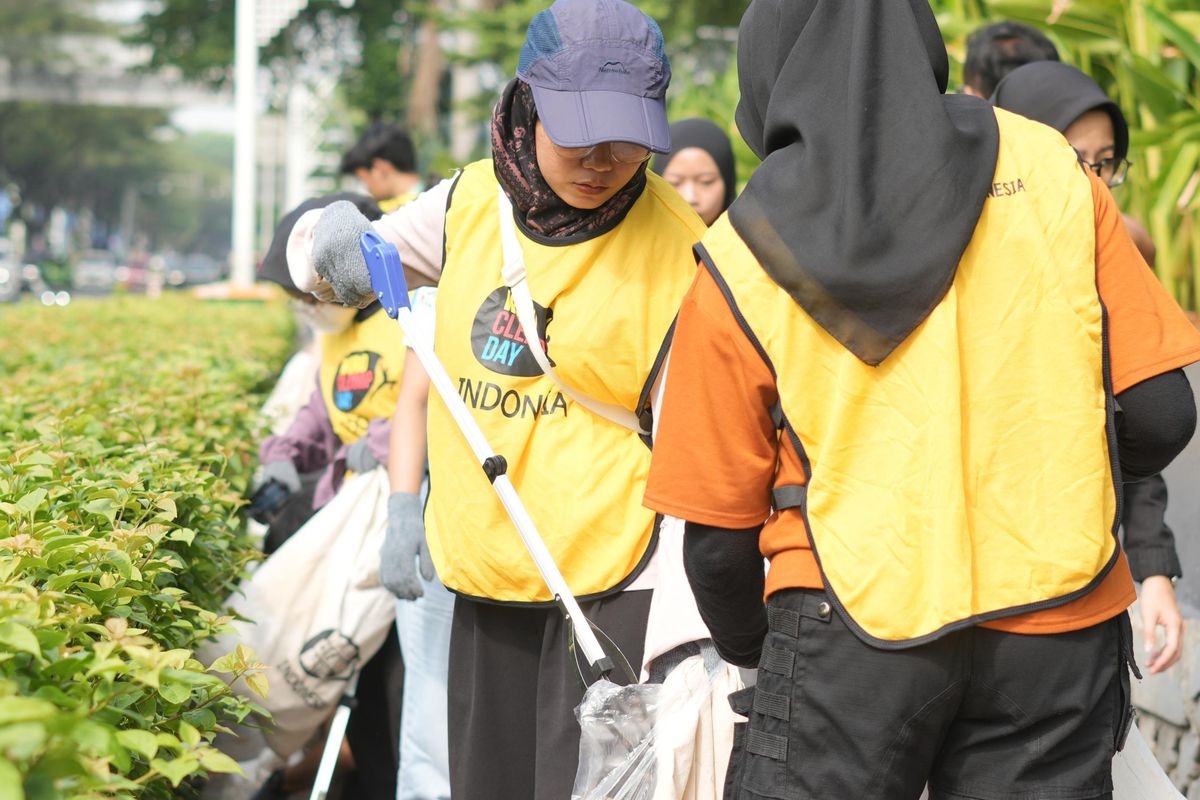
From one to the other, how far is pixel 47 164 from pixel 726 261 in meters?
67.3

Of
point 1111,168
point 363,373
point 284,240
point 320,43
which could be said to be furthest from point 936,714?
point 320,43

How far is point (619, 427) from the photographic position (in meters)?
2.89

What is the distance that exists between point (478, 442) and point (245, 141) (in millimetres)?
15209

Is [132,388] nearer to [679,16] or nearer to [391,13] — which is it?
[679,16]

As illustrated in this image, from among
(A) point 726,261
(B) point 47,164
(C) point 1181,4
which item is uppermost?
(C) point 1181,4

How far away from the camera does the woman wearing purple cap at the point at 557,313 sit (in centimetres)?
279

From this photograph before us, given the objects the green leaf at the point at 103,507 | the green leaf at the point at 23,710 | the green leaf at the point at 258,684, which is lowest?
the green leaf at the point at 258,684

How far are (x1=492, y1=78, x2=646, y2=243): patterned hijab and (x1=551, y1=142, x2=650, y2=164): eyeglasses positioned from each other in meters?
0.11

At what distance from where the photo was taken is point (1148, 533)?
2.88 meters

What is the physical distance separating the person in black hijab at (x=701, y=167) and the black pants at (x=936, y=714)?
276cm

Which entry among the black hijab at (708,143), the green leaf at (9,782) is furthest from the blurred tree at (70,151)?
the green leaf at (9,782)

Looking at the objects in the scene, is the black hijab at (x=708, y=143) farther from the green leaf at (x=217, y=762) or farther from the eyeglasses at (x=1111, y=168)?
the green leaf at (x=217, y=762)

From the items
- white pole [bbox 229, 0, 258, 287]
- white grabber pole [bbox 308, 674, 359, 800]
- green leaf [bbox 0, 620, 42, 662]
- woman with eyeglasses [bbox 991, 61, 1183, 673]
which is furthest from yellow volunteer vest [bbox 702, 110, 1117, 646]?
white pole [bbox 229, 0, 258, 287]

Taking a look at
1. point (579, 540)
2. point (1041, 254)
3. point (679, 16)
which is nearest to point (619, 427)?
point (579, 540)
